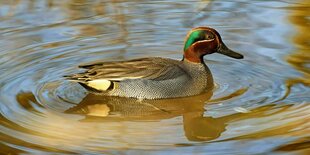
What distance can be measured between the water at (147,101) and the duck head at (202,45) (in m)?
0.26

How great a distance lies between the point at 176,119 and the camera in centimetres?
717

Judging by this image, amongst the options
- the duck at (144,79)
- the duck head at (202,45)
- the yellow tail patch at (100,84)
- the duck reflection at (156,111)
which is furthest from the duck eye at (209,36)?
the yellow tail patch at (100,84)

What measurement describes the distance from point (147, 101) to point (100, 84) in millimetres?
457

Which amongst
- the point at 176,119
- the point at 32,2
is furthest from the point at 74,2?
the point at 176,119

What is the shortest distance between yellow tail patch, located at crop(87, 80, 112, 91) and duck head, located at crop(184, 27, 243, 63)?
91 cm

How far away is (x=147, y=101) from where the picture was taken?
25.6ft

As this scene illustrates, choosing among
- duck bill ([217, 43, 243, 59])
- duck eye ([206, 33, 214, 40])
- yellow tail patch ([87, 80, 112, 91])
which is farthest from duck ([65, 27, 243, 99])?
duck bill ([217, 43, 243, 59])

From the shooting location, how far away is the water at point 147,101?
257 inches

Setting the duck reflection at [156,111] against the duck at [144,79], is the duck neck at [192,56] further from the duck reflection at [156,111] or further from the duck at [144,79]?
the duck reflection at [156,111]

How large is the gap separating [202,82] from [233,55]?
467 mm

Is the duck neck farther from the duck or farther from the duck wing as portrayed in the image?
the duck wing

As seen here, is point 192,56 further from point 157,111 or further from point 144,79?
point 157,111

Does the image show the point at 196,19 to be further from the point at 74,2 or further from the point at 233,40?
the point at 74,2

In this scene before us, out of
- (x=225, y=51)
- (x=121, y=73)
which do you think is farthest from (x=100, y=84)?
(x=225, y=51)
